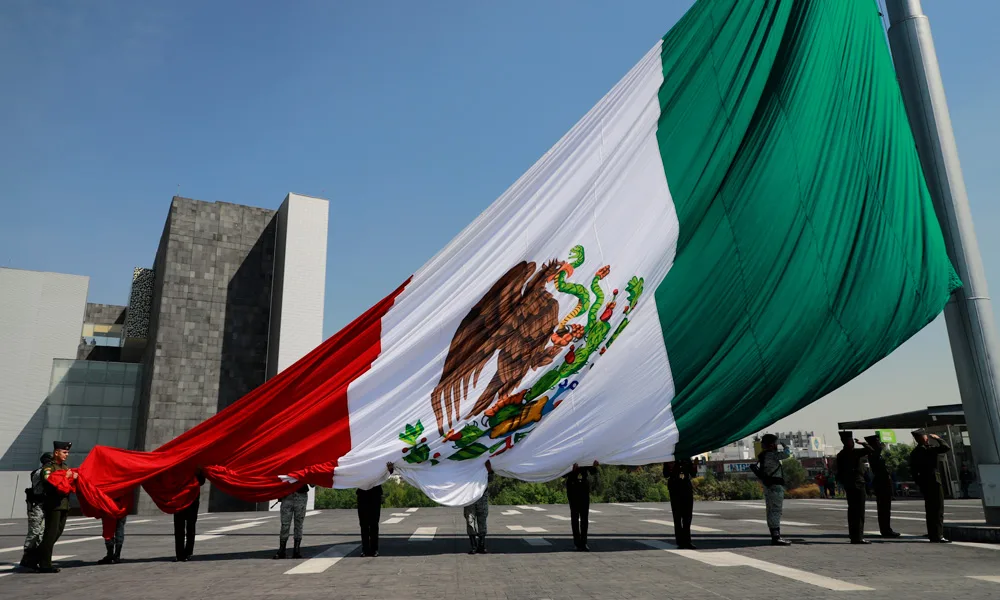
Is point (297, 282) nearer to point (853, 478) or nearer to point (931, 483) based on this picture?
point (853, 478)

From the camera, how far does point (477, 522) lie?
12133 mm

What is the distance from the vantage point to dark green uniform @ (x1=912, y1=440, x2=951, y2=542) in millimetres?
11891

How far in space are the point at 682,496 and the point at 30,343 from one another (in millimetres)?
56052

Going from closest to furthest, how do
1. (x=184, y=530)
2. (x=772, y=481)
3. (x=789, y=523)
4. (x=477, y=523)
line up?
(x=184, y=530)
(x=477, y=523)
(x=772, y=481)
(x=789, y=523)

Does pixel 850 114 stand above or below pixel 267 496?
above

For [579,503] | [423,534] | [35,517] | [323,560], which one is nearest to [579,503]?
[579,503]

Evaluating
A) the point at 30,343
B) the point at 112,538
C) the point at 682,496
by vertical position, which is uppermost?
the point at 30,343

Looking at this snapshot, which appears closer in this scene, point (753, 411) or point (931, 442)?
point (753, 411)

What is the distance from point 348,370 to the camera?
10703 mm

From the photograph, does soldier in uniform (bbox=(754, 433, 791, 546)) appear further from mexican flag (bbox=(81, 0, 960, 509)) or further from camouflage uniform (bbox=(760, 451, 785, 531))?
mexican flag (bbox=(81, 0, 960, 509))

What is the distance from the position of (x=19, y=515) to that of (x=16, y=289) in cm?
2093

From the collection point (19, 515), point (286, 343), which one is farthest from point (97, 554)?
point (19, 515)

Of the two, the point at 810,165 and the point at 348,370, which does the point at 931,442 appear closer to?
the point at 810,165

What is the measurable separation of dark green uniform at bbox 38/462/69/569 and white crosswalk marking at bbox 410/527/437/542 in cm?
708
